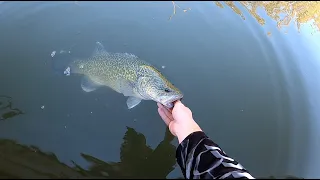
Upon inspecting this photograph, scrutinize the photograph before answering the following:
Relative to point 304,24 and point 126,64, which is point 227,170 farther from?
point 304,24

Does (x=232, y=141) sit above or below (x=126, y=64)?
below

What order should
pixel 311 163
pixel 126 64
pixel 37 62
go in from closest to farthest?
pixel 311 163
pixel 126 64
pixel 37 62

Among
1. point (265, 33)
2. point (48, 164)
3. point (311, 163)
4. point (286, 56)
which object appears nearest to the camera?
point (48, 164)

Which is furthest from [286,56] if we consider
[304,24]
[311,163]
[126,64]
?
[126,64]

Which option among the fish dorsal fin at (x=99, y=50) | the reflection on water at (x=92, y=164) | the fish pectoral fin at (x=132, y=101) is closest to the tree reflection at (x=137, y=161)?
the reflection on water at (x=92, y=164)

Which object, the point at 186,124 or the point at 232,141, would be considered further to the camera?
the point at 232,141

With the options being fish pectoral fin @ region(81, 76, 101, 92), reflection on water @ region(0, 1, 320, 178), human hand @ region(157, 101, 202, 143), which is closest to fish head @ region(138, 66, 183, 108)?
human hand @ region(157, 101, 202, 143)

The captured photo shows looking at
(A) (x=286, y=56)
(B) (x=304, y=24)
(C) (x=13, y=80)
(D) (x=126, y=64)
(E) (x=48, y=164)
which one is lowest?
(E) (x=48, y=164)
